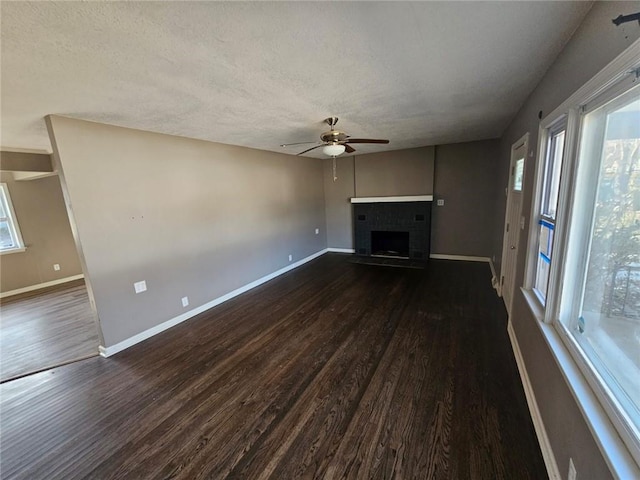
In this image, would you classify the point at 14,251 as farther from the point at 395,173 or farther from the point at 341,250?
the point at 395,173

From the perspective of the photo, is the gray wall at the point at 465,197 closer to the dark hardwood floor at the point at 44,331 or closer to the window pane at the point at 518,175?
the window pane at the point at 518,175

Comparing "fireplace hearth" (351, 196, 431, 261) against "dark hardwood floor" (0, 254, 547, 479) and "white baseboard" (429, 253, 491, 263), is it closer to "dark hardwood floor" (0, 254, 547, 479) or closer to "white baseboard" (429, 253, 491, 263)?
"white baseboard" (429, 253, 491, 263)

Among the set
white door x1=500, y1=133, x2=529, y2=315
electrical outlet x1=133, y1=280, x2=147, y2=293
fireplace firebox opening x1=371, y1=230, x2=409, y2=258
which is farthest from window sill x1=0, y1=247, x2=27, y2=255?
white door x1=500, y1=133, x2=529, y2=315

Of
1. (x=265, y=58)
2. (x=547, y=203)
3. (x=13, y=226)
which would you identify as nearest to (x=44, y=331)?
(x=13, y=226)

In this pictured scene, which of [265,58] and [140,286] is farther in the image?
[140,286]

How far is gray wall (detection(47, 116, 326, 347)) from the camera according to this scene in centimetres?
253

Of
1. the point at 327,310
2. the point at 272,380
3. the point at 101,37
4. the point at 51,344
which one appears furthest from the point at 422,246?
the point at 51,344

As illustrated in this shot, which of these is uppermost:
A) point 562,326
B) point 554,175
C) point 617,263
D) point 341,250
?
point 554,175

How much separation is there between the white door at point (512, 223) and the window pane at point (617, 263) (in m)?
1.59

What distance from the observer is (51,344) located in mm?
3072

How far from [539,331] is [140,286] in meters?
3.79

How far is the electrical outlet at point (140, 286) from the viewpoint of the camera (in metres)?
2.93

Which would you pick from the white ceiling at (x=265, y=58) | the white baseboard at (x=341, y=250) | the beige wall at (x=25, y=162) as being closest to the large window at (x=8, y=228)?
the beige wall at (x=25, y=162)

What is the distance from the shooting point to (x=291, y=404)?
198 cm
